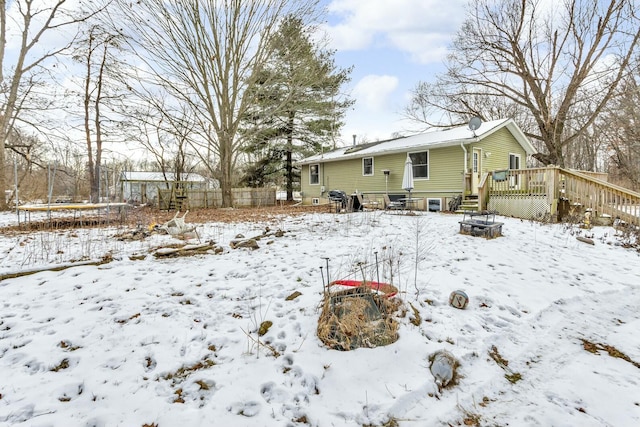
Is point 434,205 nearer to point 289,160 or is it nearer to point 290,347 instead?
point 289,160

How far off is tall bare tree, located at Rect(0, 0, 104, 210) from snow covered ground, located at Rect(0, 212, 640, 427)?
12.3m

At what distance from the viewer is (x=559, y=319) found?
3547 mm

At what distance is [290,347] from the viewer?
2756mm

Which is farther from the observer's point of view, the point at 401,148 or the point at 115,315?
the point at 401,148

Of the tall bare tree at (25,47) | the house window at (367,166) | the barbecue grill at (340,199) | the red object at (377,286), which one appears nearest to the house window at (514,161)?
the house window at (367,166)

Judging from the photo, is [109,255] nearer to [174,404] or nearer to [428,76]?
[174,404]

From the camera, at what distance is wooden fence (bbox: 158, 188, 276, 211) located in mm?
14922

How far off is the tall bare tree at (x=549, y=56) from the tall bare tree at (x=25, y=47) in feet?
A: 61.6

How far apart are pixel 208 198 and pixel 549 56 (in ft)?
65.6

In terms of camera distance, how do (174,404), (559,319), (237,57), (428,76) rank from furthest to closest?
(428,76)
(237,57)
(559,319)
(174,404)

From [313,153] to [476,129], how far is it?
11.1 metres

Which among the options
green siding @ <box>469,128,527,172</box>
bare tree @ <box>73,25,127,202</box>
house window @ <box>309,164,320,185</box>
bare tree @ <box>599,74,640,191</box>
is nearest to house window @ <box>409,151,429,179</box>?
green siding @ <box>469,128,527,172</box>

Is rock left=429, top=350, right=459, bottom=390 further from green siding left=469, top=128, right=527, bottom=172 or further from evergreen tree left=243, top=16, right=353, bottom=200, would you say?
evergreen tree left=243, top=16, right=353, bottom=200

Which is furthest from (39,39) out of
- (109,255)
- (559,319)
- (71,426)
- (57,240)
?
(559,319)
